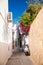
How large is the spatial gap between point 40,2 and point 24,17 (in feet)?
2.92

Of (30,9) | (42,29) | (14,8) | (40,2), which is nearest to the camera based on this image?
(42,29)

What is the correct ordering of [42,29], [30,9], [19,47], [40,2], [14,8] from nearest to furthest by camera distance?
1. [42,29]
2. [40,2]
3. [30,9]
4. [14,8]
5. [19,47]

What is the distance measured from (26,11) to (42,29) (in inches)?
273

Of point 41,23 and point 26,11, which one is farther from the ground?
point 26,11

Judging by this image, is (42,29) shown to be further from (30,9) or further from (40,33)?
(30,9)

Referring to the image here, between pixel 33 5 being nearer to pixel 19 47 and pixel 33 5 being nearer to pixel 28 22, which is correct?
pixel 28 22

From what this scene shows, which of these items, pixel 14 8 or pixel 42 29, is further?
pixel 14 8

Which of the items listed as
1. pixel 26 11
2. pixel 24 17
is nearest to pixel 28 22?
pixel 24 17

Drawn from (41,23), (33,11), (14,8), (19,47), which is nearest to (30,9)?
(33,11)

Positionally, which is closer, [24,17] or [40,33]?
[40,33]

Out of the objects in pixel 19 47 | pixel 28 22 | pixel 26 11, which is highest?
pixel 26 11

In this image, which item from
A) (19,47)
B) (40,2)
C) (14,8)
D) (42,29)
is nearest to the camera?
(42,29)

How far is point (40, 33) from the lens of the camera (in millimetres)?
2193

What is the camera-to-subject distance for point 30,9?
28.9ft
